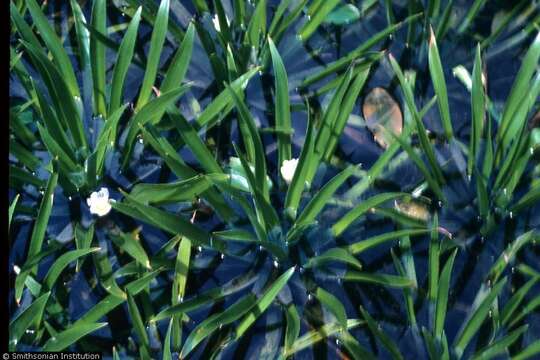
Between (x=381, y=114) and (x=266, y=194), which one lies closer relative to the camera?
(x=266, y=194)

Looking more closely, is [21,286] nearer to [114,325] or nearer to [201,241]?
[114,325]

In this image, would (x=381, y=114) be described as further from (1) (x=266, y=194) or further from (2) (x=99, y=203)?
(2) (x=99, y=203)

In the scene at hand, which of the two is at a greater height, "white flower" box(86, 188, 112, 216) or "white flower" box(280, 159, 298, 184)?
"white flower" box(86, 188, 112, 216)

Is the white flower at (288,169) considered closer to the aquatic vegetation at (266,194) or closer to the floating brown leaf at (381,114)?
the aquatic vegetation at (266,194)

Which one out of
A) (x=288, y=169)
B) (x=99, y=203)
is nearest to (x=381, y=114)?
(x=288, y=169)

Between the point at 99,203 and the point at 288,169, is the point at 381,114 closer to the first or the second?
the point at 288,169

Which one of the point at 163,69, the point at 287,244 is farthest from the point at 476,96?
the point at 163,69

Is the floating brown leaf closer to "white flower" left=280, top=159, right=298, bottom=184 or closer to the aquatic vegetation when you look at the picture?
the aquatic vegetation

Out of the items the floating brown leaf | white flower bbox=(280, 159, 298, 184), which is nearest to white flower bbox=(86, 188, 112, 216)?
white flower bbox=(280, 159, 298, 184)

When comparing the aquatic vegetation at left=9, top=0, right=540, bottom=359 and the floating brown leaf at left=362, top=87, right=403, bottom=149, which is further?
the floating brown leaf at left=362, top=87, right=403, bottom=149
